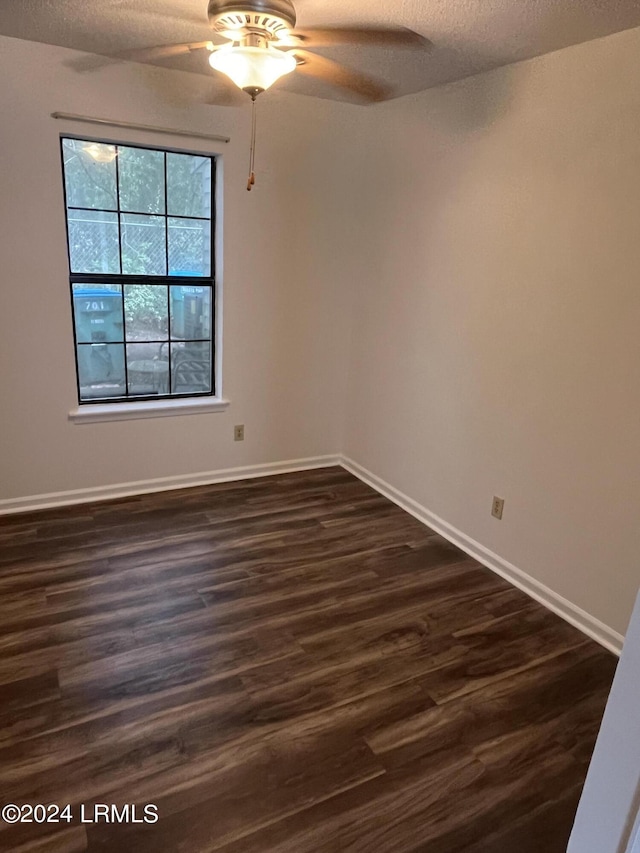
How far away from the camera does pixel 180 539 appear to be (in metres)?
2.98

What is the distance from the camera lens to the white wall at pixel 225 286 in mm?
2787

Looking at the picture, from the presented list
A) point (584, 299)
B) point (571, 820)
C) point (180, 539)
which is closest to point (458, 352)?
point (584, 299)

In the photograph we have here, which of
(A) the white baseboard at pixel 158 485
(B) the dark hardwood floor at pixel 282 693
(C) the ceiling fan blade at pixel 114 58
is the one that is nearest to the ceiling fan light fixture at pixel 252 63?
(C) the ceiling fan blade at pixel 114 58

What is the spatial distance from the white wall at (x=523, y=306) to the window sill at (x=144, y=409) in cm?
116

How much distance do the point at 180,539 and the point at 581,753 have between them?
202 centimetres

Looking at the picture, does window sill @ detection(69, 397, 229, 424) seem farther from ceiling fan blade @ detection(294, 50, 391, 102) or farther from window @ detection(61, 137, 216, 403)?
ceiling fan blade @ detection(294, 50, 391, 102)

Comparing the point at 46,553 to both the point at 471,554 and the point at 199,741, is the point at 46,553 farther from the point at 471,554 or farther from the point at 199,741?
the point at 471,554

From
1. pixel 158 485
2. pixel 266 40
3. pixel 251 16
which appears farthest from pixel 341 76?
pixel 158 485

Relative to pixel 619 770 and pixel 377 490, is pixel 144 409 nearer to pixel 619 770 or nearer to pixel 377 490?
pixel 377 490

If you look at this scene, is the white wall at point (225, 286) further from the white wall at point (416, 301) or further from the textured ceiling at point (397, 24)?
the textured ceiling at point (397, 24)

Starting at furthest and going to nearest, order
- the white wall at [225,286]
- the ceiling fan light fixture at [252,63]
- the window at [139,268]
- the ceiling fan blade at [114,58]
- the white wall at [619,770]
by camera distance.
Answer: the window at [139,268] → the white wall at [225,286] → the ceiling fan blade at [114,58] → the ceiling fan light fixture at [252,63] → the white wall at [619,770]

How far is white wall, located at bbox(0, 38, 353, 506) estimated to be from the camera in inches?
110

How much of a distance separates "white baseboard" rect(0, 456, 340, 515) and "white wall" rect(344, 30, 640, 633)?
739 mm

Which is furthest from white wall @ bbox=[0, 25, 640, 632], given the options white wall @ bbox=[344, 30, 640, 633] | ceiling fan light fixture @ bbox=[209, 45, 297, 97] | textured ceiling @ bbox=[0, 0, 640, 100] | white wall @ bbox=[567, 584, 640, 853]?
white wall @ bbox=[567, 584, 640, 853]
